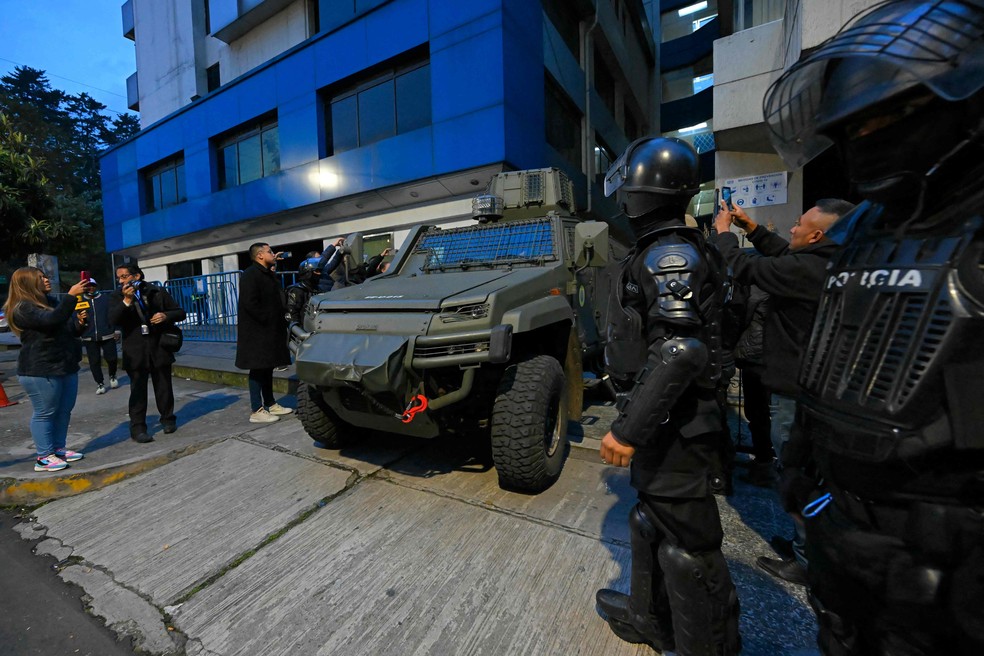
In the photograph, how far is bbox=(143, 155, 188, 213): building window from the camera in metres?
16.9

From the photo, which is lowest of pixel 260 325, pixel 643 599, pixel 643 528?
pixel 643 599

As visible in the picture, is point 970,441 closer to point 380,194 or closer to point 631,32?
point 380,194

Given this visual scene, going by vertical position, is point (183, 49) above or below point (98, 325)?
above

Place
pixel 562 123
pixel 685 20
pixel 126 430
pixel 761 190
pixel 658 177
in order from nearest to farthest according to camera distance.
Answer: pixel 658 177 < pixel 126 430 < pixel 761 190 < pixel 562 123 < pixel 685 20

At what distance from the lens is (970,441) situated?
0.79 meters

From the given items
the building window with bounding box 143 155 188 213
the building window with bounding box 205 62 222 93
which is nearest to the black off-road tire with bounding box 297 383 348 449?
the building window with bounding box 143 155 188 213

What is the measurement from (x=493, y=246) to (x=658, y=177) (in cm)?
252

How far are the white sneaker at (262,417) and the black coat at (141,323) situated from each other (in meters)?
0.92

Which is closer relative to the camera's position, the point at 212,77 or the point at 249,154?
the point at 249,154

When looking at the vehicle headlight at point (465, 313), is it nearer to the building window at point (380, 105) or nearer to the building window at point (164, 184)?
the building window at point (380, 105)

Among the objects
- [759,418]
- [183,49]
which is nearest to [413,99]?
[759,418]

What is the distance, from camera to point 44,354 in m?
3.38

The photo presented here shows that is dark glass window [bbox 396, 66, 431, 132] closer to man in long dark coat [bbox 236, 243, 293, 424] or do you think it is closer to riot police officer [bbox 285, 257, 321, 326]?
riot police officer [bbox 285, 257, 321, 326]

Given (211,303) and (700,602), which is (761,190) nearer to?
(700,602)
